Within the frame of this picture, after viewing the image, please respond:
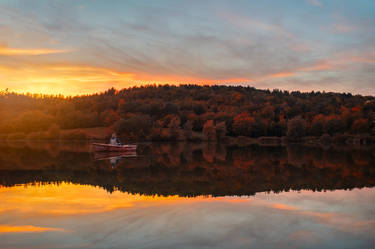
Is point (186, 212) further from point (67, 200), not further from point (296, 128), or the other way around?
point (296, 128)

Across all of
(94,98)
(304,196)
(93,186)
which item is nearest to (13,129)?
(94,98)

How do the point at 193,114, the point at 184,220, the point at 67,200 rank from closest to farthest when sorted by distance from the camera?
1. the point at 184,220
2. the point at 67,200
3. the point at 193,114

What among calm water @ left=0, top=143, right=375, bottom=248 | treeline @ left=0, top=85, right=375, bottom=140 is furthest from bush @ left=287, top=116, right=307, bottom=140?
calm water @ left=0, top=143, right=375, bottom=248

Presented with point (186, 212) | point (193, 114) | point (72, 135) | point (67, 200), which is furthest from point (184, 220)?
point (193, 114)

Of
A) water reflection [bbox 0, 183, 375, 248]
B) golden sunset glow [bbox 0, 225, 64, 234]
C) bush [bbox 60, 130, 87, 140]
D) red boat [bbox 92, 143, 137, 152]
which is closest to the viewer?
water reflection [bbox 0, 183, 375, 248]

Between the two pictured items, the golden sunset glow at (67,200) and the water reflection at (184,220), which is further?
the golden sunset glow at (67,200)

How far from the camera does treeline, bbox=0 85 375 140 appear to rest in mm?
101500

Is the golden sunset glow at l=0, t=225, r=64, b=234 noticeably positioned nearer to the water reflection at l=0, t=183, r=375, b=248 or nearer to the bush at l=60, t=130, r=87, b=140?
the water reflection at l=0, t=183, r=375, b=248

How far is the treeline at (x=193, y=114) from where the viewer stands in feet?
333

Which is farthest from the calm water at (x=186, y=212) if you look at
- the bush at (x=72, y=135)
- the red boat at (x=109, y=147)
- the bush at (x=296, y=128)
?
the bush at (x=296, y=128)

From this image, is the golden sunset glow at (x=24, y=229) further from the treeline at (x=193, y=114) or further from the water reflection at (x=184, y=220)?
the treeline at (x=193, y=114)

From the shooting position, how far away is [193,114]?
12175 cm

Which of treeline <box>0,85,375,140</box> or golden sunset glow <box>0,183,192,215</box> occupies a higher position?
treeline <box>0,85,375,140</box>

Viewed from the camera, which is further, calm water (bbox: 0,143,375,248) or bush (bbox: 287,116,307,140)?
bush (bbox: 287,116,307,140)
